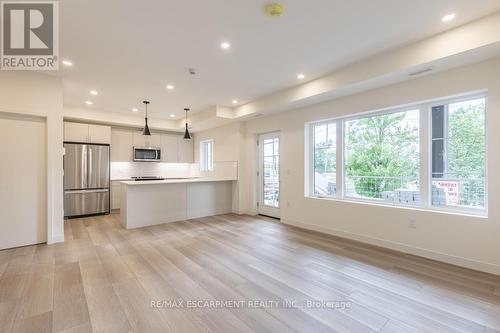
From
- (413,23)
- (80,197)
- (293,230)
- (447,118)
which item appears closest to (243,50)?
(413,23)

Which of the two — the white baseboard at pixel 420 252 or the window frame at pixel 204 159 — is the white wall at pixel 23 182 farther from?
the white baseboard at pixel 420 252

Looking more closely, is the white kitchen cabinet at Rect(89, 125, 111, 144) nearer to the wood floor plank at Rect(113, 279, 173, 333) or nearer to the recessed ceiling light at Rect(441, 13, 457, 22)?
the wood floor plank at Rect(113, 279, 173, 333)

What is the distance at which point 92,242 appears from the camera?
389cm

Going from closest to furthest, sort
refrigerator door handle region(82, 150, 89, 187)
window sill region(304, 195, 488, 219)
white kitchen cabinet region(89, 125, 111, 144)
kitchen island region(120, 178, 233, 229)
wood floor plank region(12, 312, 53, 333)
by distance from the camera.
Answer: wood floor plank region(12, 312, 53, 333)
window sill region(304, 195, 488, 219)
kitchen island region(120, 178, 233, 229)
refrigerator door handle region(82, 150, 89, 187)
white kitchen cabinet region(89, 125, 111, 144)

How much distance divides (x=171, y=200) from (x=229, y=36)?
3887mm

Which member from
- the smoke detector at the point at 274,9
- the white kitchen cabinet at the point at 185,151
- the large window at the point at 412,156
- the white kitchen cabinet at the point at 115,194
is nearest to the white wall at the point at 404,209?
the large window at the point at 412,156

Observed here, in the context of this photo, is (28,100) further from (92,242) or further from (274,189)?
(274,189)

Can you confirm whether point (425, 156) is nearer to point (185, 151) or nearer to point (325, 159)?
point (325, 159)

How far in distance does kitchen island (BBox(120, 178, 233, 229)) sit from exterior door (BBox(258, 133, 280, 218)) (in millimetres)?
987

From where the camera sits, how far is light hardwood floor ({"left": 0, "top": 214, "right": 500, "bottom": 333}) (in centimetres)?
187

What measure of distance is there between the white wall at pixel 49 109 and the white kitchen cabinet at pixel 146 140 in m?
3.28

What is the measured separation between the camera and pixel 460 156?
3123mm

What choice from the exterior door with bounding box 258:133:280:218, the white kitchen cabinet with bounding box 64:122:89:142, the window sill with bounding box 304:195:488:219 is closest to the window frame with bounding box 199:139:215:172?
the exterior door with bounding box 258:133:280:218

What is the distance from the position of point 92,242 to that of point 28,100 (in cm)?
250
